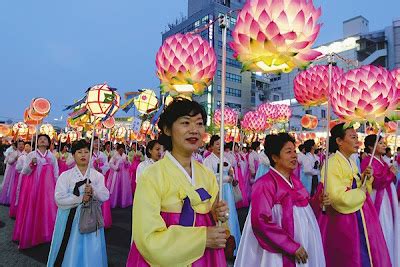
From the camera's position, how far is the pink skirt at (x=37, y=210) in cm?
561

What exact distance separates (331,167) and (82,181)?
2677 mm

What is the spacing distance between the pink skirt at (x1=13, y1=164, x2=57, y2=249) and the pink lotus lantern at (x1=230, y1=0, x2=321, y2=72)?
486 centimetres

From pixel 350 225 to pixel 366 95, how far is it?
1270 mm

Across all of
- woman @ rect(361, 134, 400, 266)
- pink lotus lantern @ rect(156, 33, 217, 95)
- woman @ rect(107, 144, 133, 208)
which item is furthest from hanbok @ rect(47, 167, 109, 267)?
woman @ rect(107, 144, 133, 208)

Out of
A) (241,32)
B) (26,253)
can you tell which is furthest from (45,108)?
(241,32)

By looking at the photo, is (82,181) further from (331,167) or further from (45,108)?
(45,108)

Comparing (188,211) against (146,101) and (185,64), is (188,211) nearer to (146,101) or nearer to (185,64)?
(185,64)

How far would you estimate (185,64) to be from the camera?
304 cm

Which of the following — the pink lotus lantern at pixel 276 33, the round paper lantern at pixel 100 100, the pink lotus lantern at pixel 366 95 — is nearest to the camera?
the pink lotus lantern at pixel 276 33

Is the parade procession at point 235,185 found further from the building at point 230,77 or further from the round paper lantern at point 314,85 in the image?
the building at point 230,77

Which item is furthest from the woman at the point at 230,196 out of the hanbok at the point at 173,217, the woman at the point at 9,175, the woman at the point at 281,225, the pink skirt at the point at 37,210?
the woman at the point at 9,175

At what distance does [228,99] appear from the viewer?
147 ft

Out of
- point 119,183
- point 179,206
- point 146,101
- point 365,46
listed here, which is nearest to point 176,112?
point 179,206

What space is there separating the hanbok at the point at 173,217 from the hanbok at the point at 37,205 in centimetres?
433
